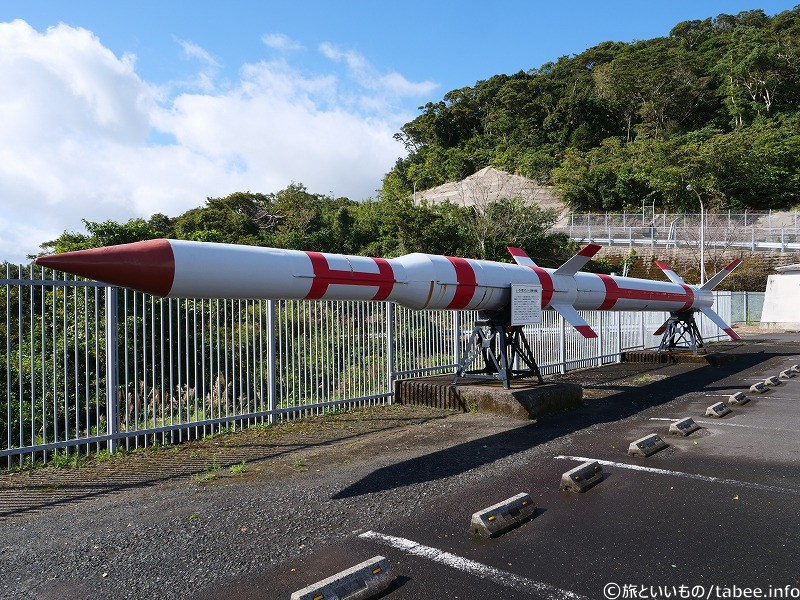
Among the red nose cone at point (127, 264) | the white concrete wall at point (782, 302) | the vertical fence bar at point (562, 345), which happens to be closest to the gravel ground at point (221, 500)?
the red nose cone at point (127, 264)

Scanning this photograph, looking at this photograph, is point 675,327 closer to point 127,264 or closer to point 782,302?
point 127,264

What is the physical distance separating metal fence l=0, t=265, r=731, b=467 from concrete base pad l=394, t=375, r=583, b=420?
1.69 ft

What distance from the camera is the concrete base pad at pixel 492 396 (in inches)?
321

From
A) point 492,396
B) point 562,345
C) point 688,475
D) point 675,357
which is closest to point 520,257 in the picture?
point 492,396

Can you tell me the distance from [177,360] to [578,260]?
619cm

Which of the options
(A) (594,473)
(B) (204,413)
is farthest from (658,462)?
(B) (204,413)

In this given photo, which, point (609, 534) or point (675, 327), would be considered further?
point (675, 327)

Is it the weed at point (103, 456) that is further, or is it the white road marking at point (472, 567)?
the weed at point (103, 456)

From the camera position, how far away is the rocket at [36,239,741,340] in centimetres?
473

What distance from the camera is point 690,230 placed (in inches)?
1578

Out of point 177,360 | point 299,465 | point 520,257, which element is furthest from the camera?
point 520,257

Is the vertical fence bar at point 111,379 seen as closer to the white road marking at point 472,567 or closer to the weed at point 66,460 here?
the weed at point 66,460

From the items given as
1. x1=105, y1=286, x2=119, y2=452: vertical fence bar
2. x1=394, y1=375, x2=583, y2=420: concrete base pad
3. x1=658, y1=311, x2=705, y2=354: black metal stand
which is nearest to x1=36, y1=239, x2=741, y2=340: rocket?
x1=394, y1=375, x2=583, y2=420: concrete base pad

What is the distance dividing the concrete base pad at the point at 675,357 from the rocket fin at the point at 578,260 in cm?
687
